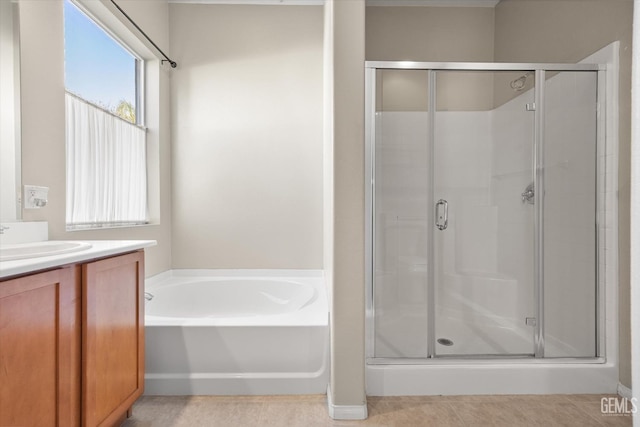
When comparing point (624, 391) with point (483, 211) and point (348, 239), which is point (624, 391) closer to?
point (483, 211)

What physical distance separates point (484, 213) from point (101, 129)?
2.55 metres

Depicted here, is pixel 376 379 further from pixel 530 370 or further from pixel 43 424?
pixel 43 424

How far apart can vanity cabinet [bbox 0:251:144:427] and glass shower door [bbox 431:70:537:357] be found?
166 cm

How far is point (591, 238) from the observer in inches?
77.2

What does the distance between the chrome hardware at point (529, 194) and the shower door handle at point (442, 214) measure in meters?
0.47

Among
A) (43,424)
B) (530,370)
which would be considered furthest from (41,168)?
(530,370)

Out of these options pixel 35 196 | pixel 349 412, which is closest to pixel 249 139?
pixel 35 196

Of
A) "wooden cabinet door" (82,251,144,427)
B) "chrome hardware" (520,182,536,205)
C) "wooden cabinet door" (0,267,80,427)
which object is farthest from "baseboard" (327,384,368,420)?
"chrome hardware" (520,182,536,205)

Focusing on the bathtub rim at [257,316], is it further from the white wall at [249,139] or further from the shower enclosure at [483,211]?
the shower enclosure at [483,211]

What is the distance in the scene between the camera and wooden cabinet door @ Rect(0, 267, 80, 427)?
2.87ft

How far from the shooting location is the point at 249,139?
2850 mm

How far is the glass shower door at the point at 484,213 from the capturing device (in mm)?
2045

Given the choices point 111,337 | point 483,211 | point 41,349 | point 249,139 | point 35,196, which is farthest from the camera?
point 249,139

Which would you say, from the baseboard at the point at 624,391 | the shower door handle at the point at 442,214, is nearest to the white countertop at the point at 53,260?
the shower door handle at the point at 442,214
